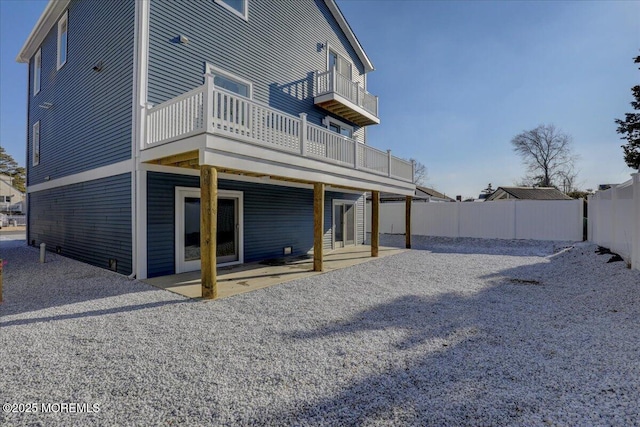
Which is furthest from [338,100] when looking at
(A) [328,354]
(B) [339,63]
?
(A) [328,354]

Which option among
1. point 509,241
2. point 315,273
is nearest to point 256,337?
Result: point 315,273

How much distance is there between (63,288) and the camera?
19.6 feet

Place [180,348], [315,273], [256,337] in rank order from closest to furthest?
[180,348] < [256,337] < [315,273]

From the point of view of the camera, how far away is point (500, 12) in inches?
381

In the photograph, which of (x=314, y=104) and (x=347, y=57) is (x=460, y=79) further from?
(x=314, y=104)

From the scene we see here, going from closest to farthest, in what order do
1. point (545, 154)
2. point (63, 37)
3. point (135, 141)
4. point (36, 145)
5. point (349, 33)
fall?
point (135, 141)
point (63, 37)
point (36, 145)
point (349, 33)
point (545, 154)

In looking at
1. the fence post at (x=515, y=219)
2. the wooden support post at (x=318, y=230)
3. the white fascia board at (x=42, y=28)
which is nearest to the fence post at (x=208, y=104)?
the wooden support post at (x=318, y=230)

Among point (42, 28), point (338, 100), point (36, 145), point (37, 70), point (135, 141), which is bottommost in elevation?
point (135, 141)

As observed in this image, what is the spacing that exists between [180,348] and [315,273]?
4497 mm

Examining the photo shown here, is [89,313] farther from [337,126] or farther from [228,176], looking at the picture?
Result: [337,126]

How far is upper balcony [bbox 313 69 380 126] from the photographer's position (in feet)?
37.1

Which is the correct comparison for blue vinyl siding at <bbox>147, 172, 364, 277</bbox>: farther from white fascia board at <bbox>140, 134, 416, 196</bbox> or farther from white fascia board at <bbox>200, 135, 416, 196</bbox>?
white fascia board at <bbox>200, 135, 416, 196</bbox>

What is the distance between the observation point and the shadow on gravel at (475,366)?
228 cm

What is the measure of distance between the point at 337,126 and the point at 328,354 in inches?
424
